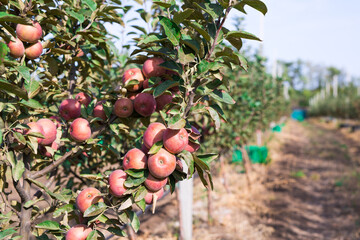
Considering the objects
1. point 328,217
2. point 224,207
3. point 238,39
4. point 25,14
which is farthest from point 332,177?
point 25,14

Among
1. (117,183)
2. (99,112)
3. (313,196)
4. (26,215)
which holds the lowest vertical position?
(313,196)

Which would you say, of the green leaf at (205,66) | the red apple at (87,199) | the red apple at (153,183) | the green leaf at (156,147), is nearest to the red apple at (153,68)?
the green leaf at (205,66)

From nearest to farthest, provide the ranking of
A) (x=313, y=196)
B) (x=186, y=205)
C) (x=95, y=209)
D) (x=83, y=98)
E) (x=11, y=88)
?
1. (x=11, y=88)
2. (x=95, y=209)
3. (x=83, y=98)
4. (x=186, y=205)
5. (x=313, y=196)

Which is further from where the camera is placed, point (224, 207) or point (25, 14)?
point (224, 207)

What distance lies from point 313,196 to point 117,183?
5.97m

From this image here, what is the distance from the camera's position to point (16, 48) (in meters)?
1.14

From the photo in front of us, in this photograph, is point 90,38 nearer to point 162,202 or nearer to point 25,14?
point 25,14

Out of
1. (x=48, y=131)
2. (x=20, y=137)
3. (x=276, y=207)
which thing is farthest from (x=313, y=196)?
(x=20, y=137)

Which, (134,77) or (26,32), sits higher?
(26,32)

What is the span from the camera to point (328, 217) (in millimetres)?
4918

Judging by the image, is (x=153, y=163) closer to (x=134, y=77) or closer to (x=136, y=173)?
(x=136, y=173)

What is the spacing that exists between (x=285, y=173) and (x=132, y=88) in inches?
280

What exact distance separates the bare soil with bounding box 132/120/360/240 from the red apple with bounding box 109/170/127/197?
8.63 ft

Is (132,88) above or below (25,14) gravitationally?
below
